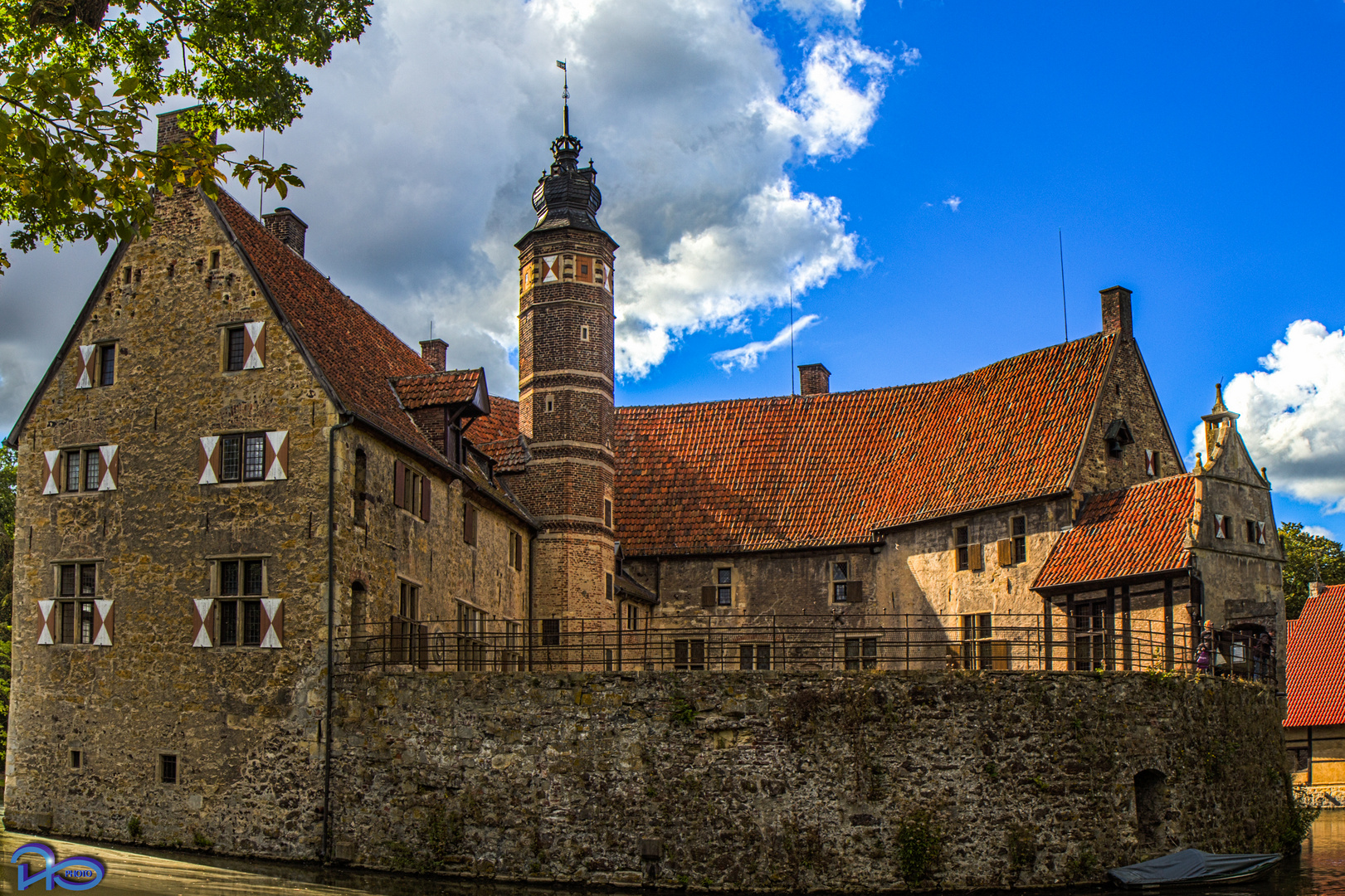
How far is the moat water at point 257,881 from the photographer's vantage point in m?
19.2

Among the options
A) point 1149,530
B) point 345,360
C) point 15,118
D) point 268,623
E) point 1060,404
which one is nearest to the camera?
point 15,118

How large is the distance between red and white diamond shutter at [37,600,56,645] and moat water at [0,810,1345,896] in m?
3.63

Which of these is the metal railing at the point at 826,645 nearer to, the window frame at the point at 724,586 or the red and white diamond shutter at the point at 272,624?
the window frame at the point at 724,586

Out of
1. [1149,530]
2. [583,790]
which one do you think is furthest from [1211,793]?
[583,790]

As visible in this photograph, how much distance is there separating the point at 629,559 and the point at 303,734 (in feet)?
51.2

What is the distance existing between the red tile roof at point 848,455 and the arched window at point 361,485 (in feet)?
45.8

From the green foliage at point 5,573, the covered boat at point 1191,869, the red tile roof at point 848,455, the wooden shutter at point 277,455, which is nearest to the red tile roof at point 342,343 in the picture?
the wooden shutter at point 277,455

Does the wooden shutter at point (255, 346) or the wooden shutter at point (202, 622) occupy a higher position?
the wooden shutter at point (255, 346)

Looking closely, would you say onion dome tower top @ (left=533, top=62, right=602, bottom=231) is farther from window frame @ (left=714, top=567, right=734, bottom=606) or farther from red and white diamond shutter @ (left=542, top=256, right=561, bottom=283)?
window frame @ (left=714, top=567, right=734, bottom=606)

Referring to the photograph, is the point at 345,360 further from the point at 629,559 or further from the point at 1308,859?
the point at 1308,859

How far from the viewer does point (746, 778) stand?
2162cm

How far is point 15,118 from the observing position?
9.54m

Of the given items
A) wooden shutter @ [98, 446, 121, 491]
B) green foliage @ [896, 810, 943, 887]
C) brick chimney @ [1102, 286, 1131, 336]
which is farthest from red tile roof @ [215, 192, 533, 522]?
brick chimney @ [1102, 286, 1131, 336]

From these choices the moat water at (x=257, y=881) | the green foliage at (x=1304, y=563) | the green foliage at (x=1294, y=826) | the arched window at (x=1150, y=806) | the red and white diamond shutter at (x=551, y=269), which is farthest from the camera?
the green foliage at (x=1304, y=563)
